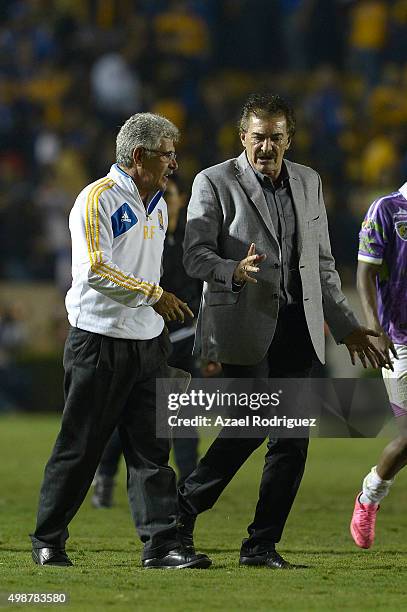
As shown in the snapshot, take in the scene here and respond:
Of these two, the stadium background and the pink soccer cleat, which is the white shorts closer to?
the pink soccer cleat

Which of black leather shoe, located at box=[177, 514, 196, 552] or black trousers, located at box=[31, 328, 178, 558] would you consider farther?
black leather shoe, located at box=[177, 514, 196, 552]

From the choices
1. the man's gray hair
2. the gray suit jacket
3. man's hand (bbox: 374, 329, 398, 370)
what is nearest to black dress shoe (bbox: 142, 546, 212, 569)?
the gray suit jacket

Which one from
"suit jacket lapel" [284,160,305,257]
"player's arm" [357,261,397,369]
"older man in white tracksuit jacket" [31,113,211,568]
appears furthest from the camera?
"player's arm" [357,261,397,369]

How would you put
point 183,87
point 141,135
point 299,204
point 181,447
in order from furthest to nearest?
1. point 183,87
2. point 181,447
3. point 299,204
4. point 141,135

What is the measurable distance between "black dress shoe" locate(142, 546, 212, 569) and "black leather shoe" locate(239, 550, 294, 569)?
0.24 metres

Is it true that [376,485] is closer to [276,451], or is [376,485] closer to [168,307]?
[276,451]

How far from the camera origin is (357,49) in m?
20.8

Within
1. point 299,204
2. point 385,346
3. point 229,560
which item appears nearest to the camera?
point 299,204

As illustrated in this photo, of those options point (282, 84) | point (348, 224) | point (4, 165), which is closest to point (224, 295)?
point (348, 224)

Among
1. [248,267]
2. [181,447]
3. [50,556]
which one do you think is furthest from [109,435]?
[181,447]

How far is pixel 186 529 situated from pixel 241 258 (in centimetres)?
132

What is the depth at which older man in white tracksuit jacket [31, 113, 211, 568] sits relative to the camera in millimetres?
5754

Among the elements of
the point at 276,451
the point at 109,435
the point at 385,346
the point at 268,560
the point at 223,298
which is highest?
the point at 223,298

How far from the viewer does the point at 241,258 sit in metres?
5.99
